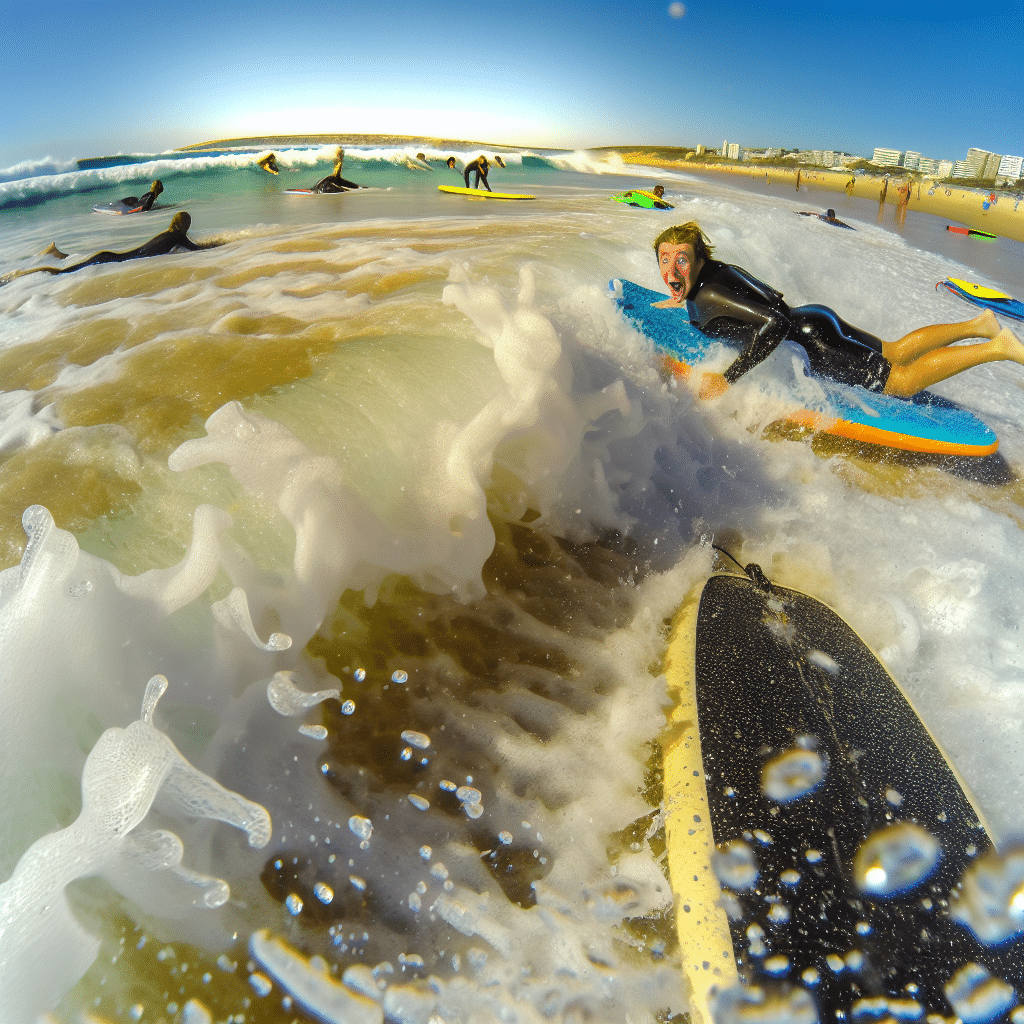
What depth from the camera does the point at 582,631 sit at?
7.23 ft

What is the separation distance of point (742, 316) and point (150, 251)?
7.27m

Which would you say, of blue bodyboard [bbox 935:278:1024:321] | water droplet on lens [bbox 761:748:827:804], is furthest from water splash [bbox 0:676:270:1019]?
blue bodyboard [bbox 935:278:1024:321]

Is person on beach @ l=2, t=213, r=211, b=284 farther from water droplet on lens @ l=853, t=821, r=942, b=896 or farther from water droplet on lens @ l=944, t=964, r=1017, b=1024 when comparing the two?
water droplet on lens @ l=944, t=964, r=1017, b=1024

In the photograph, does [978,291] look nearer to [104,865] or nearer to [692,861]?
[692,861]

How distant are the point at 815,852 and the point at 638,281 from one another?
205 inches

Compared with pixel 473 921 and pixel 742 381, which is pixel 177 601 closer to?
pixel 473 921

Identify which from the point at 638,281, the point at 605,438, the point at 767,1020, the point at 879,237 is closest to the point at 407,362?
the point at 605,438

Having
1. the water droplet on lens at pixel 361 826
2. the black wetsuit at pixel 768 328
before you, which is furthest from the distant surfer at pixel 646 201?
the water droplet on lens at pixel 361 826

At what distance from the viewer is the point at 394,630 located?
208 cm

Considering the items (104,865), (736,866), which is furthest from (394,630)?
(736,866)

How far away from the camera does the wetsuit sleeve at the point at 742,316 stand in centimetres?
336

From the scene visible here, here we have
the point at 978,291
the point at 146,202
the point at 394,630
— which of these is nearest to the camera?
the point at 394,630

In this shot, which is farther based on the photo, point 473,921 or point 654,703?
point 654,703

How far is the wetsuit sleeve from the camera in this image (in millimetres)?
3363
